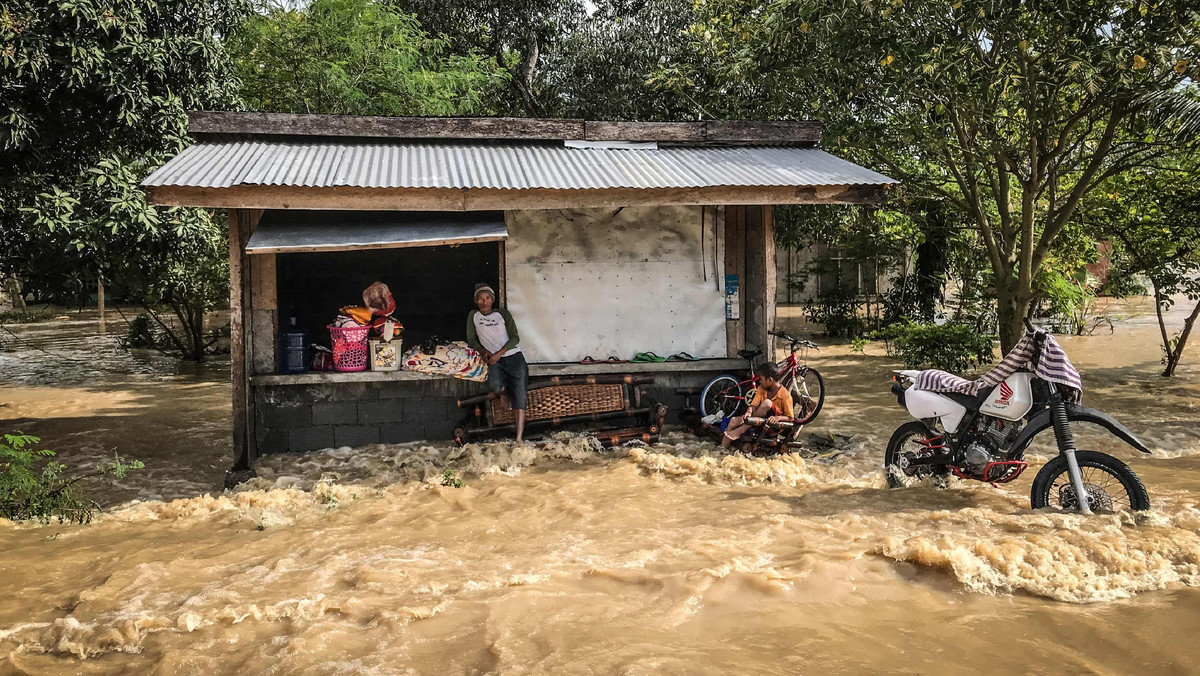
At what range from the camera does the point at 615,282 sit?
32.0 feet

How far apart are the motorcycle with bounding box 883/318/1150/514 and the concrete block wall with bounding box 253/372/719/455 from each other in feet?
10.5

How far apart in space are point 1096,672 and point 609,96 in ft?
56.8

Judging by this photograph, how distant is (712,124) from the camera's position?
32.2ft

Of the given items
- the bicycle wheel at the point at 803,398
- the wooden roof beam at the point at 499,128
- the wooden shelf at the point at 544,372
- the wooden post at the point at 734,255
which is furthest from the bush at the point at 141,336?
the bicycle wheel at the point at 803,398

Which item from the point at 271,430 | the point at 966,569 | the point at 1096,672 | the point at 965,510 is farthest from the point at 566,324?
the point at 1096,672

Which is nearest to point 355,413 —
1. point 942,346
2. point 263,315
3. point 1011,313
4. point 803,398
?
point 263,315

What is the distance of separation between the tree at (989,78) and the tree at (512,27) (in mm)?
9067

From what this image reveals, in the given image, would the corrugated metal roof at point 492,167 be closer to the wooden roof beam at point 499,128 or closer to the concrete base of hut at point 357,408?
the wooden roof beam at point 499,128

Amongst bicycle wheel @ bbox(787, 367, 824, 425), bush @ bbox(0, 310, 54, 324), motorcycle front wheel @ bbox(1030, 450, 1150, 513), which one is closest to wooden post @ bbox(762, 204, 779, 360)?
bicycle wheel @ bbox(787, 367, 824, 425)

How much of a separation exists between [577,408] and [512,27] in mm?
14477

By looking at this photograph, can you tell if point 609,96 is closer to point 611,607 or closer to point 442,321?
point 442,321

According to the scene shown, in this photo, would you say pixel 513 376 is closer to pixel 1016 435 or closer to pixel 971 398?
pixel 971 398

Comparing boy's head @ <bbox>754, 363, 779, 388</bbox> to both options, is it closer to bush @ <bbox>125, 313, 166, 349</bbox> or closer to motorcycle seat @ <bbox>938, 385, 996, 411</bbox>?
motorcycle seat @ <bbox>938, 385, 996, 411</bbox>

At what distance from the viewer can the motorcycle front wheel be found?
5855mm
